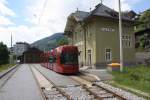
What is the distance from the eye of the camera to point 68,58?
30.7 metres

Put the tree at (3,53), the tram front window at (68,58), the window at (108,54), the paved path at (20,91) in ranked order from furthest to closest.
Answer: the tree at (3,53)
the window at (108,54)
the tram front window at (68,58)
the paved path at (20,91)

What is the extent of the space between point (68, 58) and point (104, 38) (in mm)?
10673

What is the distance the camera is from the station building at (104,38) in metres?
39.6

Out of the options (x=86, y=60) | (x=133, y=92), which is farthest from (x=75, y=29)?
(x=133, y=92)

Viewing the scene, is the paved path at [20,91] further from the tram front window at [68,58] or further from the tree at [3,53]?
the tree at [3,53]

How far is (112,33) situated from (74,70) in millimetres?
11706

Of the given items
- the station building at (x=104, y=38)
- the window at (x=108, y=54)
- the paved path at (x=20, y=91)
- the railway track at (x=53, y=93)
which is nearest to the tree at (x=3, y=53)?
the station building at (x=104, y=38)

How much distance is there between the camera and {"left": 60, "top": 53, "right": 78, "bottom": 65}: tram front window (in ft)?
101

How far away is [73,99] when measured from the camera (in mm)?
13500

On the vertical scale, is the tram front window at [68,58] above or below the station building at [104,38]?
below

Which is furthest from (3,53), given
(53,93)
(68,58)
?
(53,93)

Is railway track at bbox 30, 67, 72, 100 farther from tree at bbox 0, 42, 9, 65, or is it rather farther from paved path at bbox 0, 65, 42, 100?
tree at bbox 0, 42, 9, 65

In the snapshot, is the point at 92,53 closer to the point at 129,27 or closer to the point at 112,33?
the point at 112,33

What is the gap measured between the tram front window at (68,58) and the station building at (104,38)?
8.48 m
